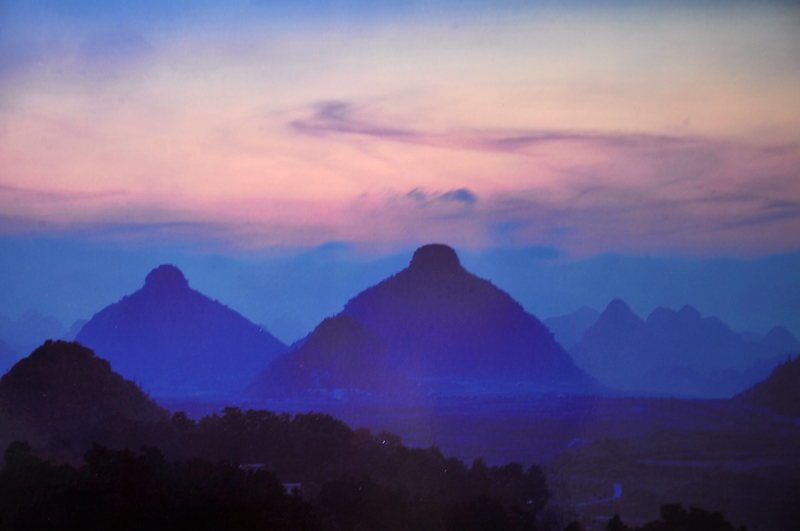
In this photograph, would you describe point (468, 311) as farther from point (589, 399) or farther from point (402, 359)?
point (589, 399)

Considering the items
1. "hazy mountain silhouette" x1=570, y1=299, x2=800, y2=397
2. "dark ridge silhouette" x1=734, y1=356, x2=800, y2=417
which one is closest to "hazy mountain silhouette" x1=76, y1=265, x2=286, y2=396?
"hazy mountain silhouette" x1=570, y1=299, x2=800, y2=397

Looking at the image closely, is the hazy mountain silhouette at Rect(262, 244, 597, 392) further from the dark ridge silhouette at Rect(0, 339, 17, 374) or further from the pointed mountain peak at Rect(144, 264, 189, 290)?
the dark ridge silhouette at Rect(0, 339, 17, 374)

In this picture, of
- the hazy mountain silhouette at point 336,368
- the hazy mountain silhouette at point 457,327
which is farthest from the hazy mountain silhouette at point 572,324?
the hazy mountain silhouette at point 336,368

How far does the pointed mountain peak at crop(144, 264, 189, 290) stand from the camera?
11812 centimetres

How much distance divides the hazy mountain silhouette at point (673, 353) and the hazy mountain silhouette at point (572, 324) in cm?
456

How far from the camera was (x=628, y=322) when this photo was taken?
477 feet

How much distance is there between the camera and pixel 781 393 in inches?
2534

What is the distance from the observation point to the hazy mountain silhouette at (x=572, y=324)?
149125 mm

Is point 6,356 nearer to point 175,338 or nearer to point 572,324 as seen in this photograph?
point 175,338

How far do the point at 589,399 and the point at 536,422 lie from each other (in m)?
24.3

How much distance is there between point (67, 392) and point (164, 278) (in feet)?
286

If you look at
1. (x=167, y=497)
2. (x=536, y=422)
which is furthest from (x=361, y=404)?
(x=167, y=497)

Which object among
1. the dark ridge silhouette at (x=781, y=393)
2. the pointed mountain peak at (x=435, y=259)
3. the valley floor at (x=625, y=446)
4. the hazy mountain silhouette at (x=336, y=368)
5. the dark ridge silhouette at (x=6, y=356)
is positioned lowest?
the valley floor at (x=625, y=446)

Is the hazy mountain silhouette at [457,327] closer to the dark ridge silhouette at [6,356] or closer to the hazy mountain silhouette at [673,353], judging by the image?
the hazy mountain silhouette at [673,353]
